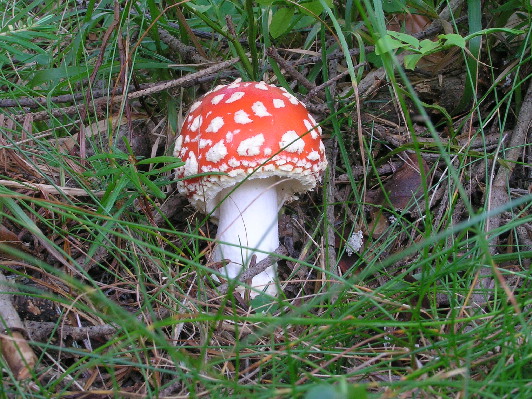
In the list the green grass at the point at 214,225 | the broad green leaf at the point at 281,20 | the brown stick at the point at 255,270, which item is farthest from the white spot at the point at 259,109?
the brown stick at the point at 255,270

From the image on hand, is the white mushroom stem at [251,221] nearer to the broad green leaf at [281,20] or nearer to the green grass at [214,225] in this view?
the green grass at [214,225]

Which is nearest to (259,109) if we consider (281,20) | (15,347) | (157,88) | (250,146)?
(250,146)

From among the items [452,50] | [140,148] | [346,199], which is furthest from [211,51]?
[452,50]

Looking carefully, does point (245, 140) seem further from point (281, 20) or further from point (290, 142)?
point (281, 20)

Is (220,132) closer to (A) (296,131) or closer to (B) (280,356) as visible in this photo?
(A) (296,131)

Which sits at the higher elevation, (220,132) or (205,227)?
(220,132)

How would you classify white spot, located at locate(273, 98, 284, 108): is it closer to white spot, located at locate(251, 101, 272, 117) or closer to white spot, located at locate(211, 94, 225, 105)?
white spot, located at locate(251, 101, 272, 117)

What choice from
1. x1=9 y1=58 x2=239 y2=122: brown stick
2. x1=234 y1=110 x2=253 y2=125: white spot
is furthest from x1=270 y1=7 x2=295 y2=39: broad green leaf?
x1=234 y1=110 x2=253 y2=125: white spot
